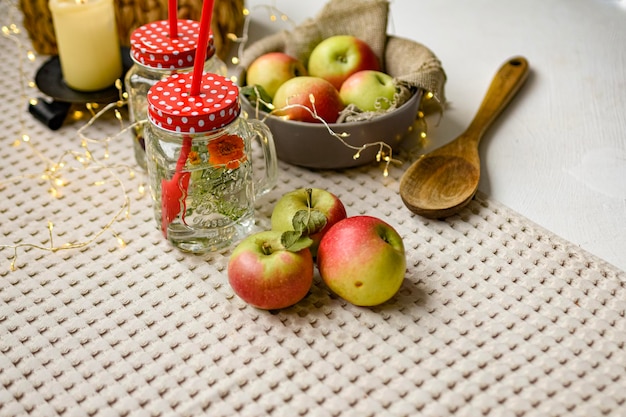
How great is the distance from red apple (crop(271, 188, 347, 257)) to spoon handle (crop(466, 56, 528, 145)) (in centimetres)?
26

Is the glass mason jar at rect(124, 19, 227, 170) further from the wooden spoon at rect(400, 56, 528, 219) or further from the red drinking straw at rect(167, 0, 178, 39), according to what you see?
the wooden spoon at rect(400, 56, 528, 219)

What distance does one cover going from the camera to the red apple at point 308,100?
0.91m

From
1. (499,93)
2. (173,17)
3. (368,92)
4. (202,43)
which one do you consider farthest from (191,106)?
(499,93)

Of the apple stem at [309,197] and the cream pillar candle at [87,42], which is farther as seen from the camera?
the cream pillar candle at [87,42]

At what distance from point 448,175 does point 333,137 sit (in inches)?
6.0

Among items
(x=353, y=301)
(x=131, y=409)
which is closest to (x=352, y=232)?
(x=353, y=301)

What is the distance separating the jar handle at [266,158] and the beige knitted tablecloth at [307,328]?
1.3 inches

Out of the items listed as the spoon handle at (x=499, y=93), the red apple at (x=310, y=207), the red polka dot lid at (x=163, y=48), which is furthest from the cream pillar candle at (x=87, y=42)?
the spoon handle at (x=499, y=93)

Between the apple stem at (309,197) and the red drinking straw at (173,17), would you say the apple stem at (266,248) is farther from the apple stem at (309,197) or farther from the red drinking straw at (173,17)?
the red drinking straw at (173,17)

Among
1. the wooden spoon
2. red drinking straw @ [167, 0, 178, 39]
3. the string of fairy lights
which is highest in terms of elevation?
red drinking straw @ [167, 0, 178, 39]

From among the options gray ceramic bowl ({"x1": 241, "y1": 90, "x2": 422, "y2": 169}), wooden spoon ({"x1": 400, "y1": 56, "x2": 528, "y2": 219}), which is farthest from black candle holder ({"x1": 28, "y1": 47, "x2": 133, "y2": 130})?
wooden spoon ({"x1": 400, "y1": 56, "x2": 528, "y2": 219})

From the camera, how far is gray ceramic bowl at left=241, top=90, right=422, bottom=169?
0.90 meters

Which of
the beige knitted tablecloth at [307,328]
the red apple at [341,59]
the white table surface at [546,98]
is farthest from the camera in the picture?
the red apple at [341,59]

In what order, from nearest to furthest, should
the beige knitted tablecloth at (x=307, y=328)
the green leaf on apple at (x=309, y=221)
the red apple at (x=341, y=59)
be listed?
the beige knitted tablecloth at (x=307, y=328) < the green leaf on apple at (x=309, y=221) < the red apple at (x=341, y=59)
